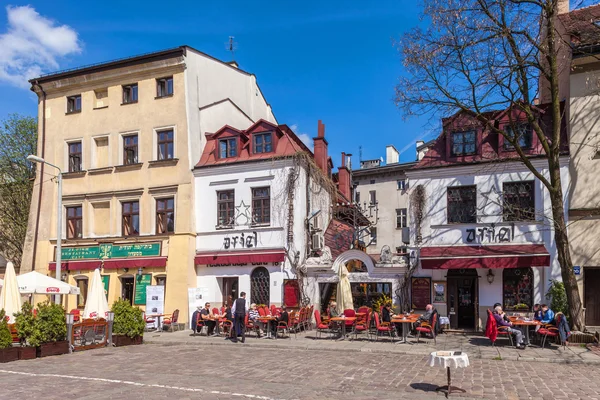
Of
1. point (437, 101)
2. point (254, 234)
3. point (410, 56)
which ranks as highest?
point (410, 56)

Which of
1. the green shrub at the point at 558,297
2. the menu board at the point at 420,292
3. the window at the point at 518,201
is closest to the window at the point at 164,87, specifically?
the menu board at the point at 420,292

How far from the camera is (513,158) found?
20203mm

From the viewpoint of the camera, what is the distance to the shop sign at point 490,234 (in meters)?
20.3

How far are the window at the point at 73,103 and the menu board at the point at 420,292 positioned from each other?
763 inches

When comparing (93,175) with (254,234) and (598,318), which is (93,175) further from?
(598,318)

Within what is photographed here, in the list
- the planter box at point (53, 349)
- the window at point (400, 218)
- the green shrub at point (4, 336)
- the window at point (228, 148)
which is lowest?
the planter box at point (53, 349)

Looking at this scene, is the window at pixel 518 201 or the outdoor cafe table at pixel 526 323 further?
the window at pixel 518 201

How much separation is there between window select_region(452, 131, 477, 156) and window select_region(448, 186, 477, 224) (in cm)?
155

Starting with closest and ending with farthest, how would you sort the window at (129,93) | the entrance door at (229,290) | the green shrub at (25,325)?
the green shrub at (25,325), the entrance door at (229,290), the window at (129,93)

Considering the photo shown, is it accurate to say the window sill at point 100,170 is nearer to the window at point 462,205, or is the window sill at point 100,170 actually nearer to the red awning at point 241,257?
the red awning at point 241,257

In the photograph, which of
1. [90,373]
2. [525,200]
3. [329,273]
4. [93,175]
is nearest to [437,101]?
[525,200]

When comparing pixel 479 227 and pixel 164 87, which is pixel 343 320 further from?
pixel 164 87

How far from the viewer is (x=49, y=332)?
15562 mm

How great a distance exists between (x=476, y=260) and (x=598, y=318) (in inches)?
191
